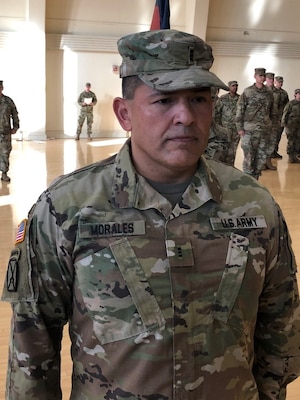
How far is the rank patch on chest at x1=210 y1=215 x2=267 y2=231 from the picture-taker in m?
1.29

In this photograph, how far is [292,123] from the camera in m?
10.9

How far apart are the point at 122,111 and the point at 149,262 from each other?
382mm

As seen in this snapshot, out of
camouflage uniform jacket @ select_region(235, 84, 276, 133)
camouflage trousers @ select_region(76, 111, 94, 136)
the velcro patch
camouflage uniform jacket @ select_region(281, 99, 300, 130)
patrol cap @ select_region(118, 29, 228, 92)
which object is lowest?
camouflage trousers @ select_region(76, 111, 94, 136)

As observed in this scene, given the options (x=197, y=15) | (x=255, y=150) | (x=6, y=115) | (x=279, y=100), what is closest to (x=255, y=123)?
(x=255, y=150)

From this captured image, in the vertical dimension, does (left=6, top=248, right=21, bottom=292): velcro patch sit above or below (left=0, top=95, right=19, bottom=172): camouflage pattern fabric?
above

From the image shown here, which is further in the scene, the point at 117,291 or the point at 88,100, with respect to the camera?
the point at 88,100

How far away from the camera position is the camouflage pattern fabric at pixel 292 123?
35.5ft

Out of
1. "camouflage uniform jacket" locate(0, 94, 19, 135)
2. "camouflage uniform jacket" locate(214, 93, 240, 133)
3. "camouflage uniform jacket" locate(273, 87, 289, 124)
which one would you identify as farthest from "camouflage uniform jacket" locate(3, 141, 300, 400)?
"camouflage uniform jacket" locate(273, 87, 289, 124)

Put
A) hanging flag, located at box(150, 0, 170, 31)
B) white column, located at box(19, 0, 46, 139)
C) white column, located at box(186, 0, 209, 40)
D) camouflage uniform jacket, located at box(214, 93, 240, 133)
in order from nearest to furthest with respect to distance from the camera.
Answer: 1. hanging flag, located at box(150, 0, 170, 31)
2. camouflage uniform jacket, located at box(214, 93, 240, 133)
3. white column, located at box(19, 0, 46, 139)
4. white column, located at box(186, 0, 209, 40)

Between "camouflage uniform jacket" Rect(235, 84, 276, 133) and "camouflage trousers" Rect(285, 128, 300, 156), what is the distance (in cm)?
289

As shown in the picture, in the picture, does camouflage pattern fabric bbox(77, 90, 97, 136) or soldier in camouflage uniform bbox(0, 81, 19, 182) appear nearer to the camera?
soldier in camouflage uniform bbox(0, 81, 19, 182)

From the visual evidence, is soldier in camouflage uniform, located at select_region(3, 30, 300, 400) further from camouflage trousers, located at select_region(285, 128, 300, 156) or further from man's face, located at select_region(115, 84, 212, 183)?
camouflage trousers, located at select_region(285, 128, 300, 156)

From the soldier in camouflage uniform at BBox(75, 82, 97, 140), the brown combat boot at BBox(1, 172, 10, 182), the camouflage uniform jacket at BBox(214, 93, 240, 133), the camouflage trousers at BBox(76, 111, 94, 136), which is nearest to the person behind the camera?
the brown combat boot at BBox(1, 172, 10, 182)

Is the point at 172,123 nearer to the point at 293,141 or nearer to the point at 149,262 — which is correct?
the point at 149,262
